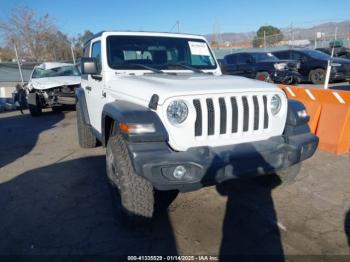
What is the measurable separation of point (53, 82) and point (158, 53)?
718 centimetres

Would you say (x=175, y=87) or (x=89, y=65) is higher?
(x=89, y=65)

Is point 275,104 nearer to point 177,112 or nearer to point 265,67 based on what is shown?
point 177,112

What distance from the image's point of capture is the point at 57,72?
462 inches

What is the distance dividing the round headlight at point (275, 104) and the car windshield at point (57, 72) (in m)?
9.51

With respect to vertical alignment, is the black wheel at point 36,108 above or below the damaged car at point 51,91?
below

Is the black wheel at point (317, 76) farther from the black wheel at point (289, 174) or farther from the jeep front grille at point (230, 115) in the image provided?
the jeep front grille at point (230, 115)

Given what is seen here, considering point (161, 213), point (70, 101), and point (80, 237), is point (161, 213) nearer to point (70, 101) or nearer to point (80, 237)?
point (80, 237)

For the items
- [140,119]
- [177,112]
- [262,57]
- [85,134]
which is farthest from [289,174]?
[262,57]

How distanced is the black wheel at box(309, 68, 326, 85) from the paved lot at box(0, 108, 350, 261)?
989 cm

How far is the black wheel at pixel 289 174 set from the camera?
3923mm

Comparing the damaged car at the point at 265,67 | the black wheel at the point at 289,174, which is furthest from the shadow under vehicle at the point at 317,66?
the black wheel at the point at 289,174

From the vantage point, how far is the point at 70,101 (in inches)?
414

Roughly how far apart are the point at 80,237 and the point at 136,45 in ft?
8.13

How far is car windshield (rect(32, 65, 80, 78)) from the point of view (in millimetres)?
11633
